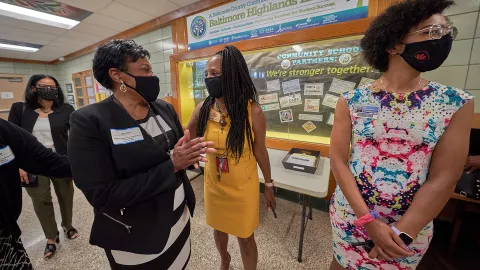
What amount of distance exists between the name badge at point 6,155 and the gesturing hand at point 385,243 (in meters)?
1.56

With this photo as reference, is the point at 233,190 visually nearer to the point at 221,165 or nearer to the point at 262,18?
the point at 221,165

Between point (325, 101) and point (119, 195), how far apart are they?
7.48 ft

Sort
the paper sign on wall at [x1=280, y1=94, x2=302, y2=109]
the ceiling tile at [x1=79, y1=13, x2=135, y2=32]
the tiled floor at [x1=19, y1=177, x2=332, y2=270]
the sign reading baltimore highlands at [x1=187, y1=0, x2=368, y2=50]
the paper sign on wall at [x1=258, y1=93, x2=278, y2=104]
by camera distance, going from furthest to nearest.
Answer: the ceiling tile at [x1=79, y1=13, x2=135, y2=32]
the paper sign on wall at [x1=258, y1=93, x2=278, y2=104]
the paper sign on wall at [x1=280, y1=94, x2=302, y2=109]
the sign reading baltimore highlands at [x1=187, y1=0, x2=368, y2=50]
the tiled floor at [x1=19, y1=177, x2=332, y2=270]

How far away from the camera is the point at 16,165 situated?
873mm

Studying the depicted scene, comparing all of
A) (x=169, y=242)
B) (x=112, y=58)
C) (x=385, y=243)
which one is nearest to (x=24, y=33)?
A: (x=112, y=58)

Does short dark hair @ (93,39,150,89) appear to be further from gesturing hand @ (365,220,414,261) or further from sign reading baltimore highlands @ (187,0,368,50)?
sign reading baltimore highlands @ (187,0,368,50)

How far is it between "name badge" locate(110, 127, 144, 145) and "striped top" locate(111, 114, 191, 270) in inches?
2.5

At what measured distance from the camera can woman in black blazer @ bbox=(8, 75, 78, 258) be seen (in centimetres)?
177

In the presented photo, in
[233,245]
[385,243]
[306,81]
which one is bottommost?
[233,245]

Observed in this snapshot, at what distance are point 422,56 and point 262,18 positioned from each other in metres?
2.10

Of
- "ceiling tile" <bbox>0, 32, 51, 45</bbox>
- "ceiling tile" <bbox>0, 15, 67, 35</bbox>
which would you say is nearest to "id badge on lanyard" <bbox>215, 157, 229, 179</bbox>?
"ceiling tile" <bbox>0, 15, 67, 35</bbox>

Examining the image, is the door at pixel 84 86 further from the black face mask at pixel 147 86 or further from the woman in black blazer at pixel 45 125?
the black face mask at pixel 147 86

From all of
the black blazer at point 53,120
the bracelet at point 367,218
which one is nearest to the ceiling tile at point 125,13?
the black blazer at point 53,120

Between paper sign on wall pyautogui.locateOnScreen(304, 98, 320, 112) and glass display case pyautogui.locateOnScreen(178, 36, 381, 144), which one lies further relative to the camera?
paper sign on wall pyautogui.locateOnScreen(304, 98, 320, 112)
